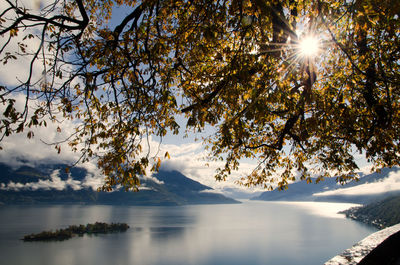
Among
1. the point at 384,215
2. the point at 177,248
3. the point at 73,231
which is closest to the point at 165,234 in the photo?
the point at 177,248

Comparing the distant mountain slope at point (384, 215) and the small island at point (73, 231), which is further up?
the small island at point (73, 231)

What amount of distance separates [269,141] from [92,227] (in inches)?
5200

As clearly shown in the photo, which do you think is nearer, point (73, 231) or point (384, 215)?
point (73, 231)

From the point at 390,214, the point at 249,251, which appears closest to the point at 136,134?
the point at 249,251

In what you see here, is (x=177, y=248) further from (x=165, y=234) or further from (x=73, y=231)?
(x=73, y=231)

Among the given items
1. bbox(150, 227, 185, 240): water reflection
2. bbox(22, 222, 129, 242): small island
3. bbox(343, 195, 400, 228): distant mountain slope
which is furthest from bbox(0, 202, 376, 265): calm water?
bbox(343, 195, 400, 228): distant mountain slope

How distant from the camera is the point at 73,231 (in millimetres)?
118688

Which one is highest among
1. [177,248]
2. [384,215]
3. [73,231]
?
[73,231]

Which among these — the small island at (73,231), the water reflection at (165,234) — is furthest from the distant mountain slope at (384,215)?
the small island at (73,231)

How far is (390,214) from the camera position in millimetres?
158000

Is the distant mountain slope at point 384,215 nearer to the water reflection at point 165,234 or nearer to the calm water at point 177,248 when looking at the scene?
the calm water at point 177,248

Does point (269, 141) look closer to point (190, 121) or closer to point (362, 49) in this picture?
point (362, 49)

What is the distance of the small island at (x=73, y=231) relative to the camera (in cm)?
10381

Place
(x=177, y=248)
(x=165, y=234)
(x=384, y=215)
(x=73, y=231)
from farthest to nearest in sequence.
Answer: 1. (x=384, y=215)
2. (x=165, y=234)
3. (x=73, y=231)
4. (x=177, y=248)
